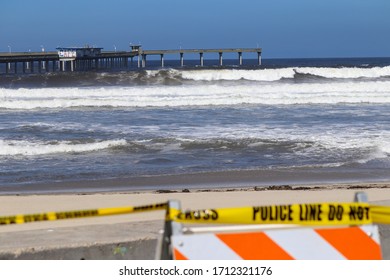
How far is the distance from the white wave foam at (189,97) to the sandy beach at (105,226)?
20.7 metres

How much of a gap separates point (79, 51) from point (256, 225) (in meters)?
77.8

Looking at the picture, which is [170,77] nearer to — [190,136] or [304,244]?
[190,136]

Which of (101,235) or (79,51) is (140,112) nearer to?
(101,235)

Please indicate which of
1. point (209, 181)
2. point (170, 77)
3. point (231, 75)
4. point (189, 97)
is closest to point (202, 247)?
point (209, 181)

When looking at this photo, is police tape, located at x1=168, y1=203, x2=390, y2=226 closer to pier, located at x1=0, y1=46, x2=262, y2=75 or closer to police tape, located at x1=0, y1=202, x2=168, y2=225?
police tape, located at x1=0, y1=202, x2=168, y2=225

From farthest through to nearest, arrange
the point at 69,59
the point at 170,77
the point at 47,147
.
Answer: the point at 69,59 → the point at 170,77 → the point at 47,147

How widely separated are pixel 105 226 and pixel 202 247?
253 cm

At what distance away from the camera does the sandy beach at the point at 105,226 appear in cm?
530

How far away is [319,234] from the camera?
359 centimetres

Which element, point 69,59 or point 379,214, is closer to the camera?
point 379,214

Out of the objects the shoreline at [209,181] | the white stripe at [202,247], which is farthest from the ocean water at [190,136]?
the white stripe at [202,247]

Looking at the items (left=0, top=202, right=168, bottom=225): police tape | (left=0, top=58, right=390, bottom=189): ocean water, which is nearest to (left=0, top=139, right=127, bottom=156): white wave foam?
(left=0, top=58, right=390, bottom=189): ocean water

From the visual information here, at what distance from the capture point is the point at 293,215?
3566mm
